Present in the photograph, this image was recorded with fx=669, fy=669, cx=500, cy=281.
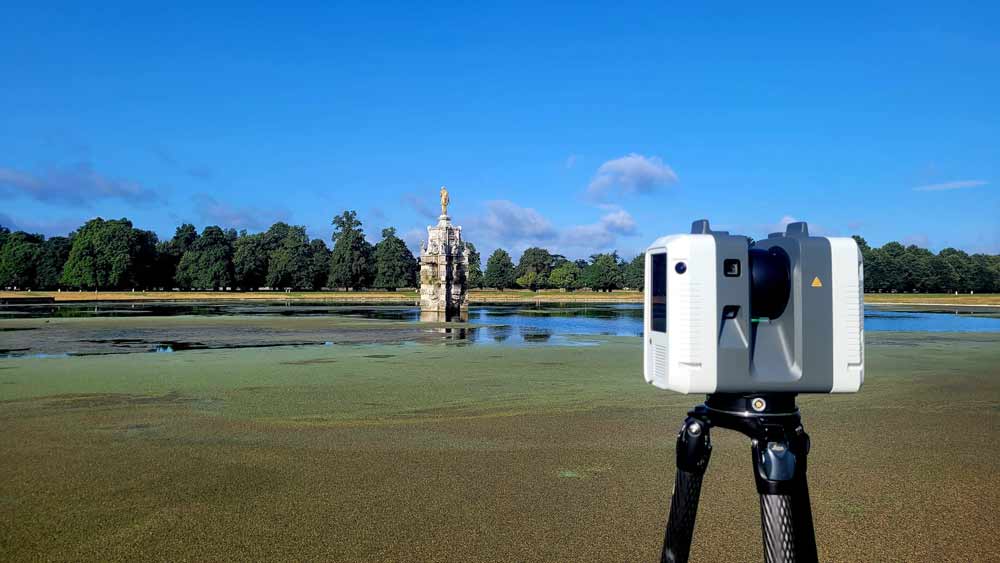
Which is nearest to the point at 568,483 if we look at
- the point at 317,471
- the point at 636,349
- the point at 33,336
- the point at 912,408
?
the point at 317,471

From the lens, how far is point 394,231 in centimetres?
13150

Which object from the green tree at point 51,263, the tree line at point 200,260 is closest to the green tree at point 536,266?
the tree line at point 200,260

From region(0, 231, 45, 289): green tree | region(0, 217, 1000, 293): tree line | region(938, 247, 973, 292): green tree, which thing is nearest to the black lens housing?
region(0, 217, 1000, 293): tree line

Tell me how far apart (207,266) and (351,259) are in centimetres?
2582

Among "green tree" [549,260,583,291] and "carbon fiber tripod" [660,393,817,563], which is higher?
"green tree" [549,260,583,291]

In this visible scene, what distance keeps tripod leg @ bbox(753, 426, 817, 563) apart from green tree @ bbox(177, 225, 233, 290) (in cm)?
12935

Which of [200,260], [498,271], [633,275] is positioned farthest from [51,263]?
[633,275]

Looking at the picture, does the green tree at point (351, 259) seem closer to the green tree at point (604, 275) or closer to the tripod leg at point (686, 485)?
the green tree at point (604, 275)

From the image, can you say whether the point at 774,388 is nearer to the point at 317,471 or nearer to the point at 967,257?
the point at 317,471

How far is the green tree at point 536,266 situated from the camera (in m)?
164

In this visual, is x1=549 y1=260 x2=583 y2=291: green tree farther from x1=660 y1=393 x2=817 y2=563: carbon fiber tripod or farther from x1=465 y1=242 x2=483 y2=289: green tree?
x1=660 y1=393 x2=817 y2=563: carbon fiber tripod

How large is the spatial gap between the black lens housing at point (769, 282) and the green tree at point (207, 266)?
424 feet

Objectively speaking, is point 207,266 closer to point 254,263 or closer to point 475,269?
point 254,263

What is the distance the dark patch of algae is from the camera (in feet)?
17.7
